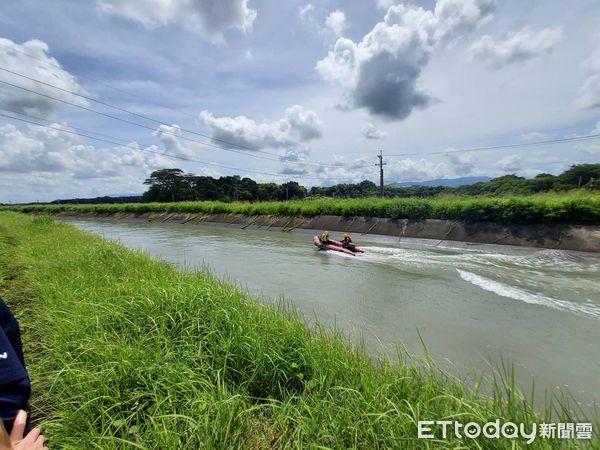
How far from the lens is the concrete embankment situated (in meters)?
11.6

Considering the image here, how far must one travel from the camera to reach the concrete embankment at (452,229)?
11.6 metres

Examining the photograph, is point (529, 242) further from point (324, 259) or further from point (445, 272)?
point (324, 259)

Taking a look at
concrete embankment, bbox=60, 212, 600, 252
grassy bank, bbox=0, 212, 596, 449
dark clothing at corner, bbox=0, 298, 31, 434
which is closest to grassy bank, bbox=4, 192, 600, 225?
concrete embankment, bbox=60, 212, 600, 252

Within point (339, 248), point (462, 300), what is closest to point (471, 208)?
point (339, 248)

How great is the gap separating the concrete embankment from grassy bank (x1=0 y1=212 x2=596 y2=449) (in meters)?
12.0

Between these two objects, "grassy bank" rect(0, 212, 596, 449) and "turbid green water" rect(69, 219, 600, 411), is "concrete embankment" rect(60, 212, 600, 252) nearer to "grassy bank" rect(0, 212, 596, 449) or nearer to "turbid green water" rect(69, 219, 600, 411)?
"turbid green water" rect(69, 219, 600, 411)

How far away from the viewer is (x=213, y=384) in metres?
2.43

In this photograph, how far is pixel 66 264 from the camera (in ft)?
18.6

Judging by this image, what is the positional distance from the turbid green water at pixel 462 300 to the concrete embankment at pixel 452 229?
0.62m
